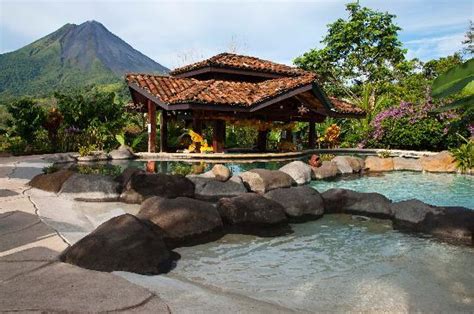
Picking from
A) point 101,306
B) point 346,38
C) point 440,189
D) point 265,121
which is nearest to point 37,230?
point 101,306

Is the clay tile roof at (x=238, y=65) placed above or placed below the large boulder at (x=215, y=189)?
above

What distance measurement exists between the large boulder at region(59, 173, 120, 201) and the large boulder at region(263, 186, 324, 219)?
10.4 ft

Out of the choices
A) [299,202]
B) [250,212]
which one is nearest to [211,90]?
[299,202]

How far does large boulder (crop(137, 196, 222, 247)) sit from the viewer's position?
6484 millimetres

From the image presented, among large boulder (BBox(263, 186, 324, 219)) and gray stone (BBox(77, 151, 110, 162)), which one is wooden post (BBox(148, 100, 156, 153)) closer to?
gray stone (BBox(77, 151, 110, 162))

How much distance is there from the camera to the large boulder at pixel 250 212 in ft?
24.5

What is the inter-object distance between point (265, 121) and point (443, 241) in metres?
11.5

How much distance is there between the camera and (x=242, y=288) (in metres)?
4.79

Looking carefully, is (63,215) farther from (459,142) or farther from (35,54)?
(35,54)

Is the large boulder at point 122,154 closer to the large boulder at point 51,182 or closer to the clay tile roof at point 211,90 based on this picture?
the clay tile roof at point 211,90

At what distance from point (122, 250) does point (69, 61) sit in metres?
160

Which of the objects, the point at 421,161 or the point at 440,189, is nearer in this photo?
A: the point at 440,189

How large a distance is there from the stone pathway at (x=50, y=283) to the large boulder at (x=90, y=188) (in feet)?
8.91

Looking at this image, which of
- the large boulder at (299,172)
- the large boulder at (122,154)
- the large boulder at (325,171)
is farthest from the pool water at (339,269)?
the large boulder at (122,154)
